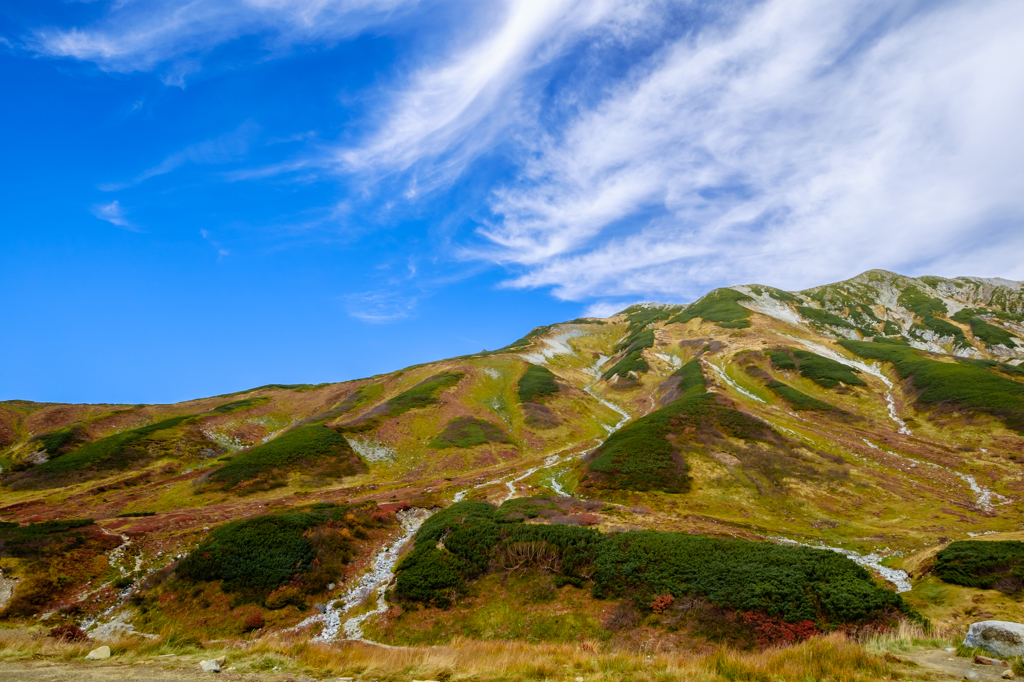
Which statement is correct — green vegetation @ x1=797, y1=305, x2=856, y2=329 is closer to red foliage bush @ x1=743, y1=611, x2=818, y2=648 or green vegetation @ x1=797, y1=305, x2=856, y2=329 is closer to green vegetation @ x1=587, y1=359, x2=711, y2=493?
green vegetation @ x1=587, y1=359, x2=711, y2=493

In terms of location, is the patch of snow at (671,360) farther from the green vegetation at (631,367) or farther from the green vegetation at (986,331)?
the green vegetation at (986,331)

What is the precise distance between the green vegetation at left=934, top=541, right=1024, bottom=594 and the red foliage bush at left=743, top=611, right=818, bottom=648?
8890 mm

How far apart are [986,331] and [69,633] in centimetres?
20281

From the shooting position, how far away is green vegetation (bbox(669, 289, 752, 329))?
133 metres

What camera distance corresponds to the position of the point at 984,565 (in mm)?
19672

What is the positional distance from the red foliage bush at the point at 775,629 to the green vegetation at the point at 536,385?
74.4 meters

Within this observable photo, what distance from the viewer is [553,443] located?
76500mm

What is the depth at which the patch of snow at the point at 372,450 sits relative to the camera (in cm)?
6944

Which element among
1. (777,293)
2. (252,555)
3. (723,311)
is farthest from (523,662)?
(777,293)

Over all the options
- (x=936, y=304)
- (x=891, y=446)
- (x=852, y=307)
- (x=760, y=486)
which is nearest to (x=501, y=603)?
(x=760, y=486)

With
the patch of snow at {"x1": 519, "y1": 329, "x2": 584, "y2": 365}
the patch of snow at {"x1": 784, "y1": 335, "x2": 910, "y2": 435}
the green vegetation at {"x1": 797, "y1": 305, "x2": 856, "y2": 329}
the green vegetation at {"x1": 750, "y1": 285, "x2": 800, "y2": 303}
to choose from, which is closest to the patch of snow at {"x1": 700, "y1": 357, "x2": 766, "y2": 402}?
the patch of snow at {"x1": 784, "y1": 335, "x2": 910, "y2": 435}

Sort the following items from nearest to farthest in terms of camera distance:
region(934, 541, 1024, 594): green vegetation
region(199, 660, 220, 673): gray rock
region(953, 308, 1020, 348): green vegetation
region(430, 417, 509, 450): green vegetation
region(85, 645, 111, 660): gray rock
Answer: region(199, 660, 220, 673): gray rock → region(85, 645, 111, 660): gray rock → region(934, 541, 1024, 594): green vegetation → region(430, 417, 509, 450): green vegetation → region(953, 308, 1020, 348): green vegetation

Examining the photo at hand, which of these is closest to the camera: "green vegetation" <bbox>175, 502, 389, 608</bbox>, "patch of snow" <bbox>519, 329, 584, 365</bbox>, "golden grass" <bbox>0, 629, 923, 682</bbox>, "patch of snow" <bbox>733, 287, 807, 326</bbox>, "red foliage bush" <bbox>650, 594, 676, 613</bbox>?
"golden grass" <bbox>0, 629, 923, 682</bbox>

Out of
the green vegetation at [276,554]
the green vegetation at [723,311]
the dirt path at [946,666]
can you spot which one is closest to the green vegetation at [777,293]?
the green vegetation at [723,311]
